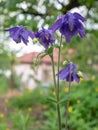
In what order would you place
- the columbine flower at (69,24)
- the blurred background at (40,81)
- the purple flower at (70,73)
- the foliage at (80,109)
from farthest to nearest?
the foliage at (80,109), the blurred background at (40,81), the purple flower at (70,73), the columbine flower at (69,24)

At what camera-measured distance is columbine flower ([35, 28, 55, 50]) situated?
5.10 feet

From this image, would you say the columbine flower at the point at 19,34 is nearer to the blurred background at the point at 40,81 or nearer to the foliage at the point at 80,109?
the blurred background at the point at 40,81

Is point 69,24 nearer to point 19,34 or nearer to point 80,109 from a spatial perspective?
point 19,34

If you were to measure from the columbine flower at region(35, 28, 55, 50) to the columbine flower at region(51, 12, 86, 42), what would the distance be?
0.04 m

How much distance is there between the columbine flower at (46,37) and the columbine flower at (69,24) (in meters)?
0.04

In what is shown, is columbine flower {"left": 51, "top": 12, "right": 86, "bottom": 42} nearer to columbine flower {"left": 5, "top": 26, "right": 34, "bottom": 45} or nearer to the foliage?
columbine flower {"left": 5, "top": 26, "right": 34, "bottom": 45}

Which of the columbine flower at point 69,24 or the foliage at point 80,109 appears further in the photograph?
the foliage at point 80,109

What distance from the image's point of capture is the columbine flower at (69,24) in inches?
59.0

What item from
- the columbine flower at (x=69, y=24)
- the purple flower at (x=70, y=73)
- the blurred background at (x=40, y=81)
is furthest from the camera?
the blurred background at (x=40, y=81)

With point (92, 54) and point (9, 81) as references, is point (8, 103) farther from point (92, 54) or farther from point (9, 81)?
point (9, 81)

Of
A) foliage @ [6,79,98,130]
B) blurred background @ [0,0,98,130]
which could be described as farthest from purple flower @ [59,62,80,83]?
foliage @ [6,79,98,130]

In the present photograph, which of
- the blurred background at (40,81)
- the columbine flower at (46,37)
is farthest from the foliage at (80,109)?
the columbine flower at (46,37)

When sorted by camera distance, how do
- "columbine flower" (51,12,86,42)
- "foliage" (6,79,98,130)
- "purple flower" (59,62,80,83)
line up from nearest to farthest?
"columbine flower" (51,12,86,42)
"purple flower" (59,62,80,83)
"foliage" (6,79,98,130)

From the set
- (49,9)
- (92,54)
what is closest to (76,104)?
(49,9)
